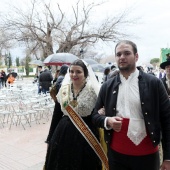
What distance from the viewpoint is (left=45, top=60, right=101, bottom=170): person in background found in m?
2.50

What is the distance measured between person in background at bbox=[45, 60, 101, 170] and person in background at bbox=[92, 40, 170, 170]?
61 cm

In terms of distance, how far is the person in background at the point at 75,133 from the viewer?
8.21 ft

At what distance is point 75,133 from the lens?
2.55 m

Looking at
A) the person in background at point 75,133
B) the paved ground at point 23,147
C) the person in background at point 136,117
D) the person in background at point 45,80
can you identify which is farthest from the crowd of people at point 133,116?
the person in background at point 45,80

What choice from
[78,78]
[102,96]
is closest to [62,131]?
[78,78]

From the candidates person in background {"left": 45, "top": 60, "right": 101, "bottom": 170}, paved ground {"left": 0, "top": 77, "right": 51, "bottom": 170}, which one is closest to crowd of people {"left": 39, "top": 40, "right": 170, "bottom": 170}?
person in background {"left": 45, "top": 60, "right": 101, "bottom": 170}

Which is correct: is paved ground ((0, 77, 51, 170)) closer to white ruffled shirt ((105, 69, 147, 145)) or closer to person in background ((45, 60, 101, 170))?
person in background ((45, 60, 101, 170))

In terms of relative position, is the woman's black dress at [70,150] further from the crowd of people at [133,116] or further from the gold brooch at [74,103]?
the crowd of people at [133,116]

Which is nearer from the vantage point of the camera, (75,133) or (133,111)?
(133,111)

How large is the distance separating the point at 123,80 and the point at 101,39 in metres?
17.8

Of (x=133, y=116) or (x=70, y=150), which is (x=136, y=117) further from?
(x=70, y=150)

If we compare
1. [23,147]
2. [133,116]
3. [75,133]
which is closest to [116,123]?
[133,116]

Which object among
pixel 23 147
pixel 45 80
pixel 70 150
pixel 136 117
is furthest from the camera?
pixel 45 80

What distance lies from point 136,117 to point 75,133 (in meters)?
0.89
